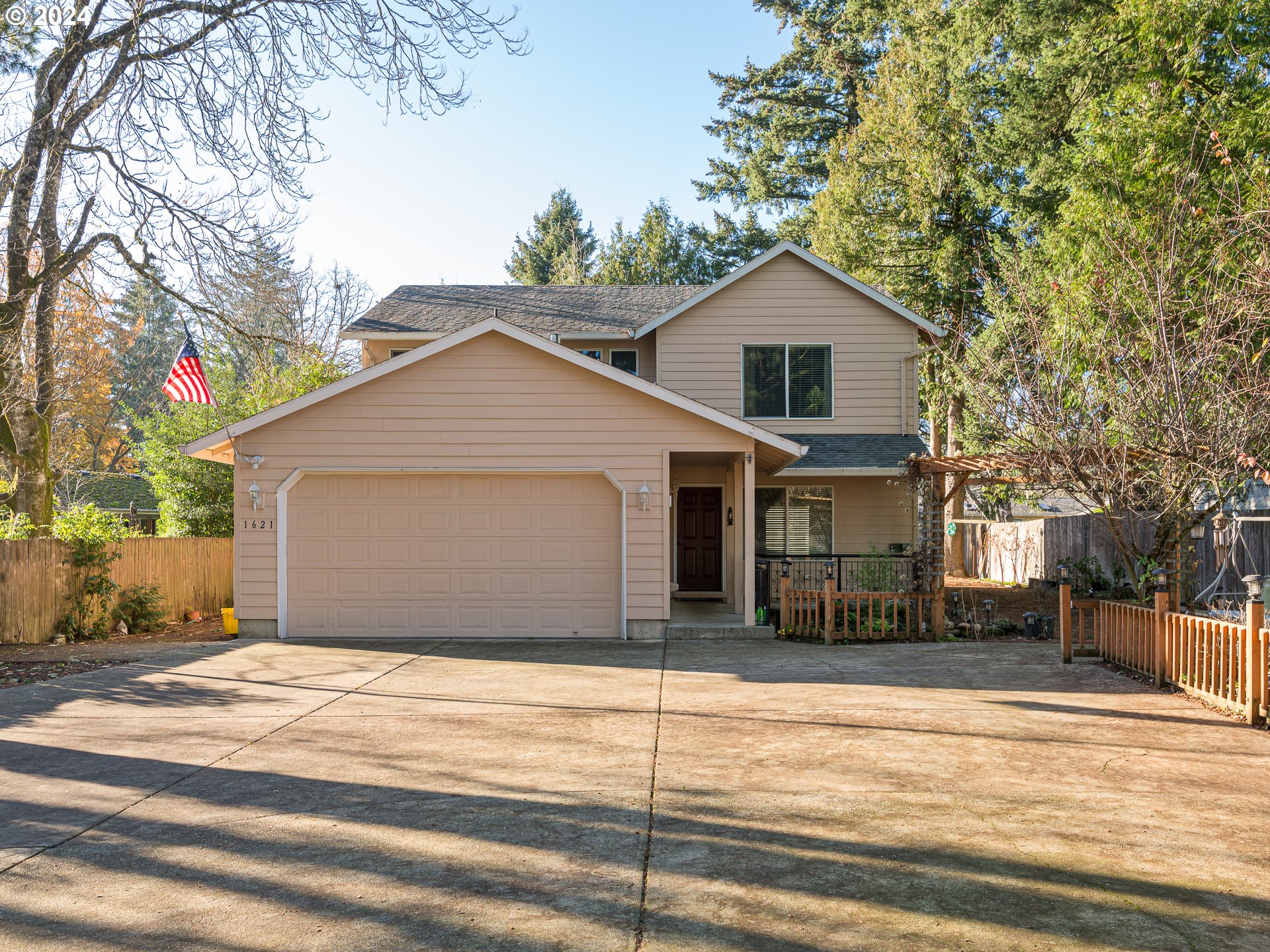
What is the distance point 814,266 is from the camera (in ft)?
59.3

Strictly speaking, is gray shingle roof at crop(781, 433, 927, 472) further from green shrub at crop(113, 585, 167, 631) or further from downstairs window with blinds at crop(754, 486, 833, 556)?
green shrub at crop(113, 585, 167, 631)

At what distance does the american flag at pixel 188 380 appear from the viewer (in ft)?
43.7

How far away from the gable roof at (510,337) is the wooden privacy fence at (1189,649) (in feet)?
14.5

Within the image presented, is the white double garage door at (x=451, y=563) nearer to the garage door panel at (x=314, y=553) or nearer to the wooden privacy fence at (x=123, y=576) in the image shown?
the garage door panel at (x=314, y=553)

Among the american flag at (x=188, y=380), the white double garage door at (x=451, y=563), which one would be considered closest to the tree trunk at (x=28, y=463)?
the american flag at (x=188, y=380)

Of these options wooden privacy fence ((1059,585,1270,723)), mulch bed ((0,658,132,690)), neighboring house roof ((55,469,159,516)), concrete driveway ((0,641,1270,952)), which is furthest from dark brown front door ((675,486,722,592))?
neighboring house roof ((55,469,159,516))

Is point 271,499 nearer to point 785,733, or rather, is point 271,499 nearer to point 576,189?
point 785,733

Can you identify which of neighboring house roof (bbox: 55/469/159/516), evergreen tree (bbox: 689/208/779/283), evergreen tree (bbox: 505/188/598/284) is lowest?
neighboring house roof (bbox: 55/469/159/516)

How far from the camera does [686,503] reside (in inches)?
736

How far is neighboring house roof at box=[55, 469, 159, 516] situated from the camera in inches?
1238

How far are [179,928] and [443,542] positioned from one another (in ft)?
32.5

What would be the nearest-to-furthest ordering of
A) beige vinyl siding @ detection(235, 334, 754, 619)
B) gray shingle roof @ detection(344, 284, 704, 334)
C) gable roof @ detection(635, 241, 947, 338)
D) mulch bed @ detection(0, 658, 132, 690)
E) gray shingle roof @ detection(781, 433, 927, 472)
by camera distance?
1. mulch bed @ detection(0, 658, 132, 690)
2. beige vinyl siding @ detection(235, 334, 754, 619)
3. gray shingle roof @ detection(781, 433, 927, 472)
4. gable roof @ detection(635, 241, 947, 338)
5. gray shingle roof @ detection(344, 284, 704, 334)

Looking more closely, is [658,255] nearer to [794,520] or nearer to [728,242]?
[728,242]

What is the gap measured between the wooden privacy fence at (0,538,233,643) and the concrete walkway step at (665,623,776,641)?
8.96m
